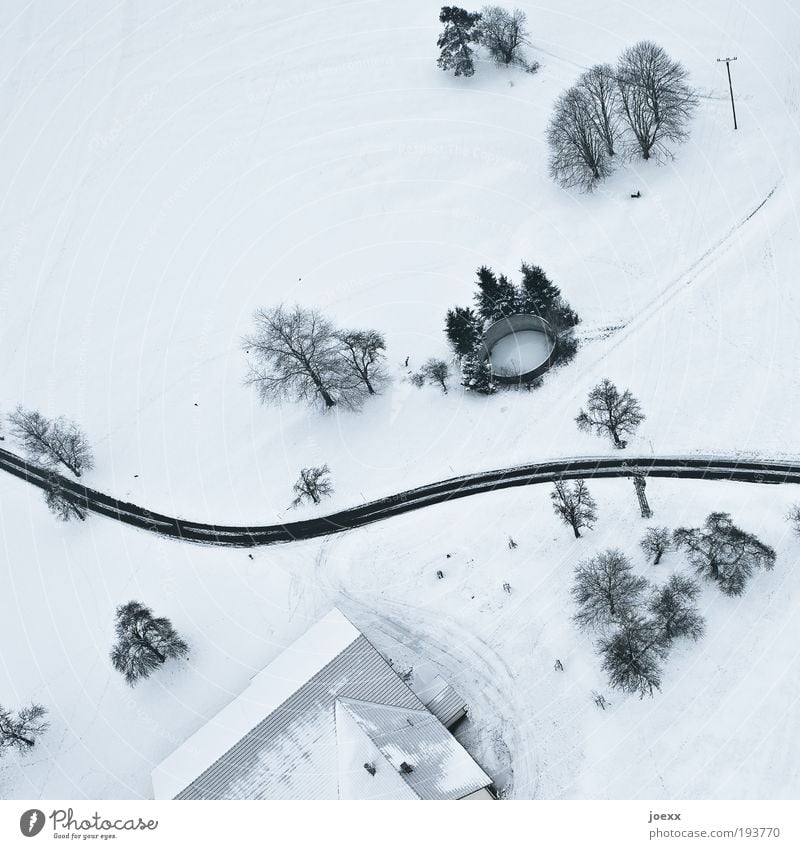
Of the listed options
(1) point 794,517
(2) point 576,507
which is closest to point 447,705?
(2) point 576,507

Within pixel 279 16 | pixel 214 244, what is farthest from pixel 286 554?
pixel 279 16

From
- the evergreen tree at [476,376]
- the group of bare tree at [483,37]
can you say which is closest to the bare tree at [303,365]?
the evergreen tree at [476,376]

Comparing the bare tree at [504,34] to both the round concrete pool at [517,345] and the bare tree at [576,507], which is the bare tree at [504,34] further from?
the bare tree at [576,507]

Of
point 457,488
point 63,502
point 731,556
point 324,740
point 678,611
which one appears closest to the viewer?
point 324,740

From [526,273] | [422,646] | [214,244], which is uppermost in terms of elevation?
[214,244]

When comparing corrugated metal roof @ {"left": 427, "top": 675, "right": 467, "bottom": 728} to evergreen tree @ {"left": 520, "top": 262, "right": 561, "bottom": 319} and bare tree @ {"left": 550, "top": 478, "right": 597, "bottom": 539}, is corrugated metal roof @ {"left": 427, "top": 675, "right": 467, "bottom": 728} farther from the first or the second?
evergreen tree @ {"left": 520, "top": 262, "right": 561, "bottom": 319}

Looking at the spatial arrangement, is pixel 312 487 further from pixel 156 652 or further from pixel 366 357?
pixel 156 652

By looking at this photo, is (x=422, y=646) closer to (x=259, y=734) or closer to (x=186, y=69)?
(x=259, y=734)
